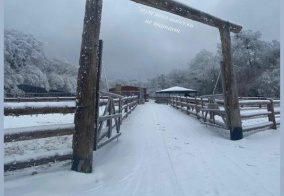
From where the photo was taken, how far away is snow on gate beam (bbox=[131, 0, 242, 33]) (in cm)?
470

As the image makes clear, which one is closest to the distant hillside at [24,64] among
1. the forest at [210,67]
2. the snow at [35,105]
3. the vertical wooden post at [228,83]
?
the forest at [210,67]

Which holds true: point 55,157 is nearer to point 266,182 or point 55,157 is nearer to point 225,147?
point 266,182

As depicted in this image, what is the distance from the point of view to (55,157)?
121 inches

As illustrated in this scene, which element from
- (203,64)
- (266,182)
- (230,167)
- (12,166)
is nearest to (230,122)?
(230,167)

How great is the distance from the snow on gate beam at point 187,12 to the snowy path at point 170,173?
8.47 ft

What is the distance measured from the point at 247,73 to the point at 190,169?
107 ft

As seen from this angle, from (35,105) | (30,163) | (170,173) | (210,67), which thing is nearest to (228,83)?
(170,173)

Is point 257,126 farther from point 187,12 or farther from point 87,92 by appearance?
point 87,92

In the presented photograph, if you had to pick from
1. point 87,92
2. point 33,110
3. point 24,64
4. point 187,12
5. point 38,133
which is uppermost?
point 24,64

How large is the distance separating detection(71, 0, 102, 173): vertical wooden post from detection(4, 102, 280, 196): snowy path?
9.0 inches

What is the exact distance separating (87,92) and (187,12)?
3.16 metres

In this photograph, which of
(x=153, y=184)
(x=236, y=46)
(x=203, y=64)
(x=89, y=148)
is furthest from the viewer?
(x=203, y=64)

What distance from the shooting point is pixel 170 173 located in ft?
10.8

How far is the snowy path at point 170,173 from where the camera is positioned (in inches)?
107
